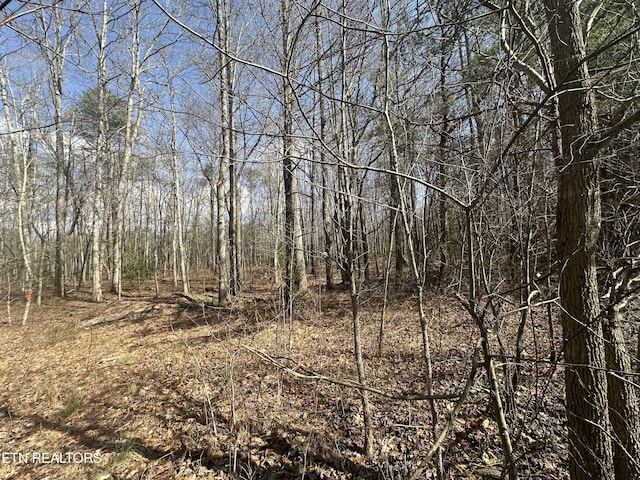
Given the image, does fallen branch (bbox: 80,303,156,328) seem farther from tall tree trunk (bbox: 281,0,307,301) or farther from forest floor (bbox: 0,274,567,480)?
tall tree trunk (bbox: 281,0,307,301)

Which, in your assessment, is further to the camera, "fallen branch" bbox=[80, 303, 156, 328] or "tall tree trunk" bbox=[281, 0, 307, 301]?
"fallen branch" bbox=[80, 303, 156, 328]

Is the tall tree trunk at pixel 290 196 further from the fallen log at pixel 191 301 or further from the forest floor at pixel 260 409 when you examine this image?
the fallen log at pixel 191 301

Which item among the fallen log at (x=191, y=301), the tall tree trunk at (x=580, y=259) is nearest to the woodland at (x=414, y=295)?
the tall tree trunk at (x=580, y=259)

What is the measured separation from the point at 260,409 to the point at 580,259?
3.68 metres

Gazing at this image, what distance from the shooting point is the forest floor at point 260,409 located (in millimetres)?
2766

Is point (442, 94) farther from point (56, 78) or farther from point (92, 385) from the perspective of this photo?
point (56, 78)

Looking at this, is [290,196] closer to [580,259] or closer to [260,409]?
[260,409]

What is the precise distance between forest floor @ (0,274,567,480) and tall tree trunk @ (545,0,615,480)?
248 mm

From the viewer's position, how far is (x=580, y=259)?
1.90m

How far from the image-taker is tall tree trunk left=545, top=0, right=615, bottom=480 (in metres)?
1.80

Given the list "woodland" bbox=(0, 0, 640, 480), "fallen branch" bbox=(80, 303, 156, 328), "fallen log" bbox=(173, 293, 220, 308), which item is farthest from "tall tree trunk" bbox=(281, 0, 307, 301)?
"fallen branch" bbox=(80, 303, 156, 328)

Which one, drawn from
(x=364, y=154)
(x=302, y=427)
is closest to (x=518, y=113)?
(x=364, y=154)

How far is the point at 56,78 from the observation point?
1076cm

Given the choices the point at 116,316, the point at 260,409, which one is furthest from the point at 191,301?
the point at 260,409
